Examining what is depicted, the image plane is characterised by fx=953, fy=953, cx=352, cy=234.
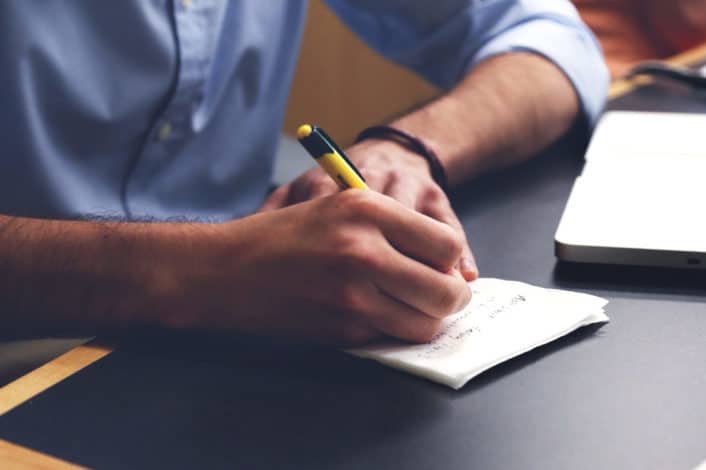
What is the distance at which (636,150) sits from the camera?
33.2 inches

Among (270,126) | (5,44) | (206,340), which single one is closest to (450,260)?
(206,340)

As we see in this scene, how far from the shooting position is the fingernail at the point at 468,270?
622mm

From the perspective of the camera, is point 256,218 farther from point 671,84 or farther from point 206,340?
point 671,84

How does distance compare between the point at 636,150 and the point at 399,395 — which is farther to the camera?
the point at 636,150

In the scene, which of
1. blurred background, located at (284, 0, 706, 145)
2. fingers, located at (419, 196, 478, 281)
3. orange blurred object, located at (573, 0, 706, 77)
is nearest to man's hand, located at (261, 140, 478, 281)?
fingers, located at (419, 196, 478, 281)

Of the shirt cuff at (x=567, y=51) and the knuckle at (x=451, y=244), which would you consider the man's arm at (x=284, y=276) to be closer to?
the knuckle at (x=451, y=244)

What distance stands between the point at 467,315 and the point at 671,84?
720 mm

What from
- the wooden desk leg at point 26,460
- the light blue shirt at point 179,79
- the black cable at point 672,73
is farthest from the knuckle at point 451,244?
the black cable at point 672,73

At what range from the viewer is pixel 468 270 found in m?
0.62

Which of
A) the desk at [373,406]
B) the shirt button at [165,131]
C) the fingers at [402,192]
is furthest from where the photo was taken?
the shirt button at [165,131]

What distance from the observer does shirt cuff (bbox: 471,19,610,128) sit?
984mm

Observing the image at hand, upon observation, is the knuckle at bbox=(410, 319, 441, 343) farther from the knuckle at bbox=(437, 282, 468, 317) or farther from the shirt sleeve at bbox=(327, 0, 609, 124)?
the shirt sleeve at bbox=(327, 0, 609, 124)

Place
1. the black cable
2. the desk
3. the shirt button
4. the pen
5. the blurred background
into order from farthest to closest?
the blurred background → the black cable → the shirt button → the pen → the desk

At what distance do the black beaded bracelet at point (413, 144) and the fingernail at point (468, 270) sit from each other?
0.65ft
